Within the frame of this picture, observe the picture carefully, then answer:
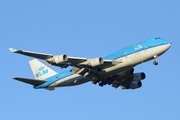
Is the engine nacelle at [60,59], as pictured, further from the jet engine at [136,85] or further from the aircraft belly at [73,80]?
the jet engine at [136,85]

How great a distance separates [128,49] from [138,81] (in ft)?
31.2

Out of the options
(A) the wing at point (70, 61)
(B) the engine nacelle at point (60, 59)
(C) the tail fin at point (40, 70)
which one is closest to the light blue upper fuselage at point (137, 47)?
(A) the wing at point (70, 61)

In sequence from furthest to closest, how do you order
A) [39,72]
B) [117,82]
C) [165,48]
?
[39,72] → [117,82] → [165,48]

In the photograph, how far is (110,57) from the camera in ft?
185

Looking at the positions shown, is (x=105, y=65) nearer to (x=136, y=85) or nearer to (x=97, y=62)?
(x=97, y=62)

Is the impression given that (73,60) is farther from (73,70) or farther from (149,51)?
(149,51)

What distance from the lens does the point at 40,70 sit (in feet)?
219

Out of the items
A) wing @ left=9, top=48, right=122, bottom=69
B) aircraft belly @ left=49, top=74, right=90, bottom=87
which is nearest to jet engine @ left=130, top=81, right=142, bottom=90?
aircraft belly @ left=49, top=74, right=90, bottom=87

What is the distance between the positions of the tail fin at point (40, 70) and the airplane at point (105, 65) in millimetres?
1652

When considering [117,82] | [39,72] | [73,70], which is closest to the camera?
[73,70]

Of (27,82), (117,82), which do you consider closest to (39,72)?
(27,82)

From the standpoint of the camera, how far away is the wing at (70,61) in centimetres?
5339

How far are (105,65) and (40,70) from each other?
46.5 feet

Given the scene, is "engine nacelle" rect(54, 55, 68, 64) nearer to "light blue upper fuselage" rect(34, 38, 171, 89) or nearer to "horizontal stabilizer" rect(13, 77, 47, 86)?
"light blue upper fuselage" rect(34, 38, 171, 89)
